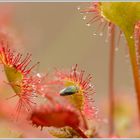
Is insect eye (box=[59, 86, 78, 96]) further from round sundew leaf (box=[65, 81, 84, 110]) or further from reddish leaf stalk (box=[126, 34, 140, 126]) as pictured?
reddish leaf stalk (box=[126, 34, 140, 126])

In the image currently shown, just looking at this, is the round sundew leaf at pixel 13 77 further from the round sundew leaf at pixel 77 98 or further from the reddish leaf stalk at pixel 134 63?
the reddish leaf stalk at pixel 134 63

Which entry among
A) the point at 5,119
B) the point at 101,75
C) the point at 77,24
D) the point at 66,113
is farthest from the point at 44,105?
the point at 101,75

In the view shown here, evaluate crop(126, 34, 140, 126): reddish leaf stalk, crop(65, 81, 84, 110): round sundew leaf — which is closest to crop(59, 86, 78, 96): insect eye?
crop(65, 81, 84, 110): round sundew leaf

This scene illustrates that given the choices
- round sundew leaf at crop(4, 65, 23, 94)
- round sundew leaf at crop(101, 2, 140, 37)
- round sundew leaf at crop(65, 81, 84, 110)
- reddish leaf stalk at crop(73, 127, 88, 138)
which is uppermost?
round sundew leaf at crop(101, 2, 140, 37)

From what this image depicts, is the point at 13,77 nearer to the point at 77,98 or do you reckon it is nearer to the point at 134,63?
the point at 77,98

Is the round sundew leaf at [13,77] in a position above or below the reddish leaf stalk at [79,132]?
above

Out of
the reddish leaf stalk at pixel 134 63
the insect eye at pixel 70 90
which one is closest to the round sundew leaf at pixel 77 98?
the insect eye at pixel 70 90

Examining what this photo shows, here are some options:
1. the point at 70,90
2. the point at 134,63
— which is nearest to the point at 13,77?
the point at 70,90

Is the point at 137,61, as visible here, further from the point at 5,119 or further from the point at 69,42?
the point at 69,42

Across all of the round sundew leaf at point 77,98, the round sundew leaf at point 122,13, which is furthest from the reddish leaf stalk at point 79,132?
the round sundew leaf at point 122,13

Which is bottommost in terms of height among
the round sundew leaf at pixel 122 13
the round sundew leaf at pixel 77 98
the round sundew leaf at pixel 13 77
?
the round sundew leaf at pixel 77 98

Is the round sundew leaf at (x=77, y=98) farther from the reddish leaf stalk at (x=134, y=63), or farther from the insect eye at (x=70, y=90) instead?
the reddish leaf stalk at (x=134, y=63)

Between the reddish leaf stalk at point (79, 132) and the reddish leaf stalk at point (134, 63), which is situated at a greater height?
the reddish leaf stalk at point (134, 63)
